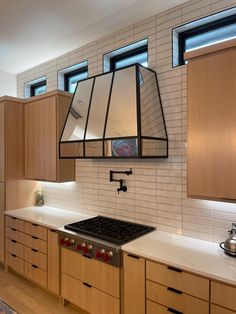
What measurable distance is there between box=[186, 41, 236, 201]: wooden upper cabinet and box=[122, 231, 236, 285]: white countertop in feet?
1.52

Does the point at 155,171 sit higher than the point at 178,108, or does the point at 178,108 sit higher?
the point at 178,108

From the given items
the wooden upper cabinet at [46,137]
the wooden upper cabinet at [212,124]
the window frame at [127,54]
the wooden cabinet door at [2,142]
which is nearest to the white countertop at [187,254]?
the wooden upper cabinet at [212,124]

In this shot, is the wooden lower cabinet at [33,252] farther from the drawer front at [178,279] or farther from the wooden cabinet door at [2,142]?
the drawer front at [178,279]

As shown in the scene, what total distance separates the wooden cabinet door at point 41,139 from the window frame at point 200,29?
5.30 feet

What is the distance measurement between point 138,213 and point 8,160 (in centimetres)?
198

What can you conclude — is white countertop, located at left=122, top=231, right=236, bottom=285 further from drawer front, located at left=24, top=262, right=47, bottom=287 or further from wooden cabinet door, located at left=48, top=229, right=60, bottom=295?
drawer front, located at left=24, top=262, right=47, bottom=287

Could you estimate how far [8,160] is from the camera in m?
3.42

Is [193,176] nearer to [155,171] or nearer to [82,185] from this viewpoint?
[155,171]

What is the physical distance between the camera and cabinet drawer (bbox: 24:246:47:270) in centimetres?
284

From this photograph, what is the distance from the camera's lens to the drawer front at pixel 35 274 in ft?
A: 9.31

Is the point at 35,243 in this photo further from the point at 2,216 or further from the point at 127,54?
the point at 127,54

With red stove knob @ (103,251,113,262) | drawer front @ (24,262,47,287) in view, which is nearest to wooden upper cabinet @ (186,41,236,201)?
red stove knob @ (103,251,113,262)

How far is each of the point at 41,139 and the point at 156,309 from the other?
2.40m

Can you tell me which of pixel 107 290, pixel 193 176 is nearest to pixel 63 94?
pixel 193 176
